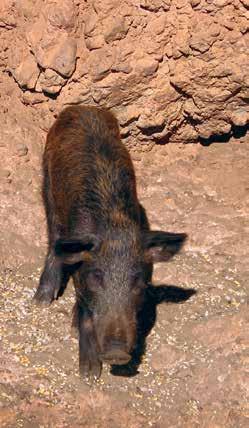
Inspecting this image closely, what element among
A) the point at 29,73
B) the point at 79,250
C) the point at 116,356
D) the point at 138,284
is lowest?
the point at 116,356

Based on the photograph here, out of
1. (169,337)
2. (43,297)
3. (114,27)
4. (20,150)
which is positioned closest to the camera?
(169,337)

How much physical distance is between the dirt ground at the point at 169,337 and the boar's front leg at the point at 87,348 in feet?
0.25

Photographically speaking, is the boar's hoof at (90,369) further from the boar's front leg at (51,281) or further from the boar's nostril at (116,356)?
the boar's front leg at (51,281)

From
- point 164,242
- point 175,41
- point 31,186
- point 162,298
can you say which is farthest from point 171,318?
point 175,41

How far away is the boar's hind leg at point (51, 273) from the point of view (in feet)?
26.5

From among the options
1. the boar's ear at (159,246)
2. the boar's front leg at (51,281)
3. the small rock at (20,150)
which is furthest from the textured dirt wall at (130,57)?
the boar's ear at (159,246)

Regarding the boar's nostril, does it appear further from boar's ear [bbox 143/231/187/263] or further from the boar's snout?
boar's ear [bbox 143/231/187/263]

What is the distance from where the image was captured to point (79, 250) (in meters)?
7.38

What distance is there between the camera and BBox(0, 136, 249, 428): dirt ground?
7141 mm

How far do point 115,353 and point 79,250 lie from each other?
968 mm

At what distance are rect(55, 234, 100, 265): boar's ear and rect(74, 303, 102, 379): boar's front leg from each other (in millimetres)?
420

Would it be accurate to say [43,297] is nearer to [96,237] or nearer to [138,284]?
[96,237]

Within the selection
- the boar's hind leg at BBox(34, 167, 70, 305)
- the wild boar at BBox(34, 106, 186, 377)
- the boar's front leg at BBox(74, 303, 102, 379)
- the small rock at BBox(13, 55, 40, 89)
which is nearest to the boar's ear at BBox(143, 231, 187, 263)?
the wild boar at BBox(34, 106, 186, 377)

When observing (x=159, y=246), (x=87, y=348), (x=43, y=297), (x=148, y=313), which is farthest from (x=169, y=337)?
(x=43, y=297)
